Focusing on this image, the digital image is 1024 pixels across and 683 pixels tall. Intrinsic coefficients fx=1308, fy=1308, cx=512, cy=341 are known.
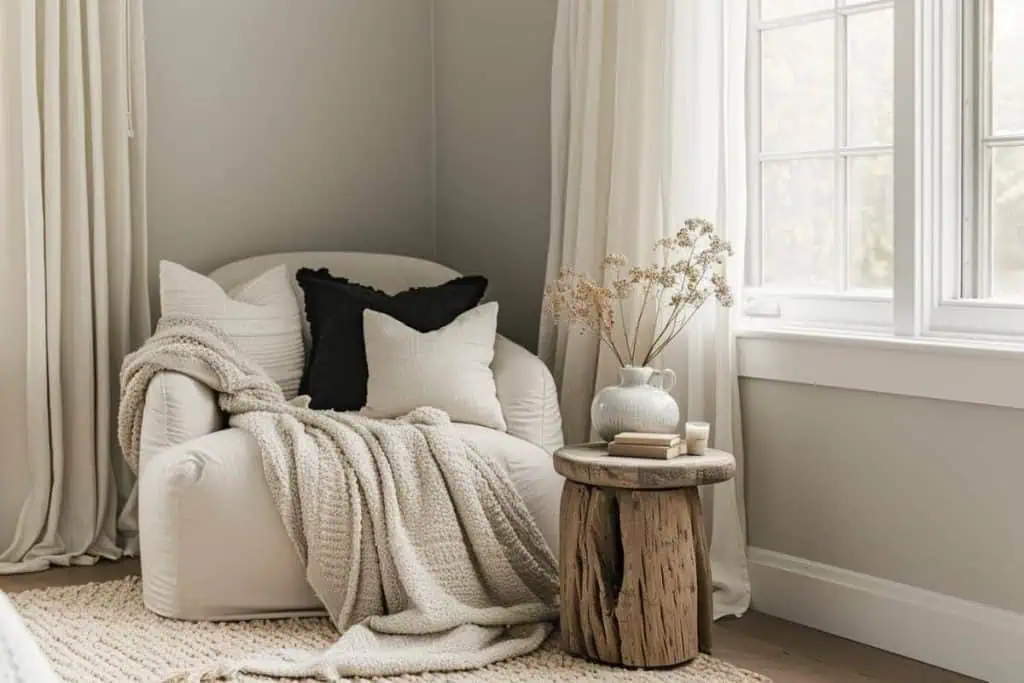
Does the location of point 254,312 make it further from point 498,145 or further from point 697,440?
point 697,440

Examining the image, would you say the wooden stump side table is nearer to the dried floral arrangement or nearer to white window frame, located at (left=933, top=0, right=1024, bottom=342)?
the dried floral arrangement

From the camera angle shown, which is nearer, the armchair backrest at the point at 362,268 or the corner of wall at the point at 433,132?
the armchair backrest at the point at 362,268

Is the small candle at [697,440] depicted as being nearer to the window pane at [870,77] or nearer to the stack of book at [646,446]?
the stack of book at [646,446]

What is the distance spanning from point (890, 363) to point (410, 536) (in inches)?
46.1

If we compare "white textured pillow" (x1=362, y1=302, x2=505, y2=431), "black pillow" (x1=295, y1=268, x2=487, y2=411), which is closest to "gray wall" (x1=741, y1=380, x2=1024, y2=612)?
"white textured pillow" (x1=362, y1=302, x2=505, y2=431)

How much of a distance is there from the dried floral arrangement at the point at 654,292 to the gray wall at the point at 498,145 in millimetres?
594

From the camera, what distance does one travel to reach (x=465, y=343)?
3.49 metres

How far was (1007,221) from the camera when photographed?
2883 mm

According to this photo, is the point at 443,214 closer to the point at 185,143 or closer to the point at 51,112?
the point at 185,143

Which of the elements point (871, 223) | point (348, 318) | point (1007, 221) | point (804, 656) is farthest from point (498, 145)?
point (804, 656)

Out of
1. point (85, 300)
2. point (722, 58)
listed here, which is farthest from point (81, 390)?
point (722, 58)

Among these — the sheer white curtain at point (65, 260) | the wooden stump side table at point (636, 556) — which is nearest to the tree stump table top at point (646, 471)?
the wooden stump side table at point (636, 556)

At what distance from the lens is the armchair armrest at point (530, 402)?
345 cm

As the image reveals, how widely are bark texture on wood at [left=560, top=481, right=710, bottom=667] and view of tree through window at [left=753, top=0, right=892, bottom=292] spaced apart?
78cm
